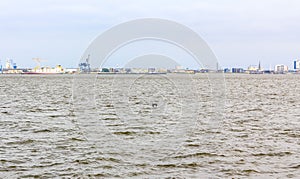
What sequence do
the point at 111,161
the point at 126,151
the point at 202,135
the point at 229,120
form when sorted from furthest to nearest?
the point at 229,120
the point at 202,135
the point at 126,151
the point at 111,161

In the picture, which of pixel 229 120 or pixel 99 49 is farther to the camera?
pixel 229 120

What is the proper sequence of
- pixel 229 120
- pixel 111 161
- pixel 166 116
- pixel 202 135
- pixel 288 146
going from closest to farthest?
pixel 111 161 → pixel 288 146 → pixel 202 135 → pixel 229 120 → pixel 166 116

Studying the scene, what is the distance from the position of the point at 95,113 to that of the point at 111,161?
17.2 meters

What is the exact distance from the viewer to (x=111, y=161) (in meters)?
17.1

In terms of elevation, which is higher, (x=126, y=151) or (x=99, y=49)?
(x=99, y=49)

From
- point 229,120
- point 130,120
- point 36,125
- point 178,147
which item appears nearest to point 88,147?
point 178,147

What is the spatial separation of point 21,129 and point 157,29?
1070cm

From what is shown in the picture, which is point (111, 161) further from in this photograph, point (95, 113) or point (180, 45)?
point (95, 113)

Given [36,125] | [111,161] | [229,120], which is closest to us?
[111,161]

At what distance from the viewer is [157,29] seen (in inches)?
766

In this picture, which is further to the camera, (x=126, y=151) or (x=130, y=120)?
(x=130, y=120)

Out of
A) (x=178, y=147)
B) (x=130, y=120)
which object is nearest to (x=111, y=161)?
(x=178, y=147)

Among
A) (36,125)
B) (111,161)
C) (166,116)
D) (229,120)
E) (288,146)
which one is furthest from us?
(166,116)

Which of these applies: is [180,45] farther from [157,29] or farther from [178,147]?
[178,147]
